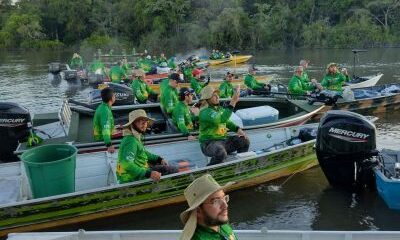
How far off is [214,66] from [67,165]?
22.0 meters

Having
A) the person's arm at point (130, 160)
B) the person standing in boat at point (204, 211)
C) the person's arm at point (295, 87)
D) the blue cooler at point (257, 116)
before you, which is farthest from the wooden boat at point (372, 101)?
the person standing in boat at point (204, 211)

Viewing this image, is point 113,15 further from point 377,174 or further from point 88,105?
point 377,174

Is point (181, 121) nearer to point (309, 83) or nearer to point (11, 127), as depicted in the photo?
point (11, 127)

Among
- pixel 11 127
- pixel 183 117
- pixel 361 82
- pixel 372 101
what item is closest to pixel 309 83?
pixel 372 101

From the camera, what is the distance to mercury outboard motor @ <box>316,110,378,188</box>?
7.01 m

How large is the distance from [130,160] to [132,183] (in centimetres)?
72

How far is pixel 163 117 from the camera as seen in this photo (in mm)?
10070

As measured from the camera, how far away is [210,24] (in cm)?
4406

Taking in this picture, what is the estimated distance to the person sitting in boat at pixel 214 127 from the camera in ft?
23.9

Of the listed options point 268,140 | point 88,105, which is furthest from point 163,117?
point 268,140

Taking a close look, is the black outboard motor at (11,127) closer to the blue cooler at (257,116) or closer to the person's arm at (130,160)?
the person's arm at (130,160)

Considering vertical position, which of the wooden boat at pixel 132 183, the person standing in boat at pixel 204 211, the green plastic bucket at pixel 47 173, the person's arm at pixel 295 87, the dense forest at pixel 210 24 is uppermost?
the dense forest at pixel 210 24

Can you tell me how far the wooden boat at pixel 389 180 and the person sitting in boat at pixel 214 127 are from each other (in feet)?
7.42

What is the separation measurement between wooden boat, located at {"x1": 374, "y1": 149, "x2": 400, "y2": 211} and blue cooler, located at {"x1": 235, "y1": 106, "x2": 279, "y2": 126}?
10.6ft
